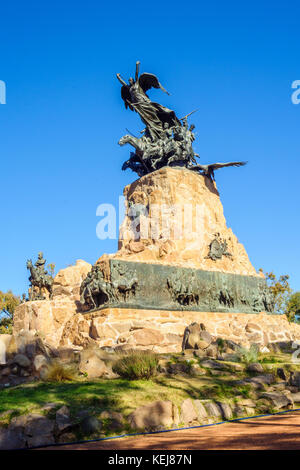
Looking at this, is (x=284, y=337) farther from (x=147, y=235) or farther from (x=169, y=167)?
(x=169, y=167)

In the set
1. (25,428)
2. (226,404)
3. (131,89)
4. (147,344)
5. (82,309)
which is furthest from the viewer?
(131,89)

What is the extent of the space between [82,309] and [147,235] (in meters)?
4.69

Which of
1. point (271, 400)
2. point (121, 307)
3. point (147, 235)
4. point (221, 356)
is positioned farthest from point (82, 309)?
point (271, 400)

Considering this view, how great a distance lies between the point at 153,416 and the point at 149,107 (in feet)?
66.0

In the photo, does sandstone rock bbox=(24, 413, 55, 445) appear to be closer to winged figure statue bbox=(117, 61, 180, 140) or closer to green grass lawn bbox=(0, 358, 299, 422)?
green grass lawn bbox=(0, 358, 299, 422)

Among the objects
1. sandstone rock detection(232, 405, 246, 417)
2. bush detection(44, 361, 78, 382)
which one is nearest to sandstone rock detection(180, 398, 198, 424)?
sandstone rock detection(232, 405, 246, 417)

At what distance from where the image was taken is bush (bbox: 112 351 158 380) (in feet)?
34.0

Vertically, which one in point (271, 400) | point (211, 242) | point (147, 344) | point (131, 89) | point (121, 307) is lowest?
point (271, 400)

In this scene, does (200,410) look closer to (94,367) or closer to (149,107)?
(94,367)

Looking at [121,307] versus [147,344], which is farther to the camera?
[121,307]

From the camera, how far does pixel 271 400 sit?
946 centimetres

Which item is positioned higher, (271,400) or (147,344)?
(147,344)

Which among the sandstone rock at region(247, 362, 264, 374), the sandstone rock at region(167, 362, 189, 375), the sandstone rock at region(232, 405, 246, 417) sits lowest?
the sandstone rock at region(232, 405, 246, 417)

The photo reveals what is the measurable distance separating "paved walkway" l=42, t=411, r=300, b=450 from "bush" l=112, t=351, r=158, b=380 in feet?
9.16
